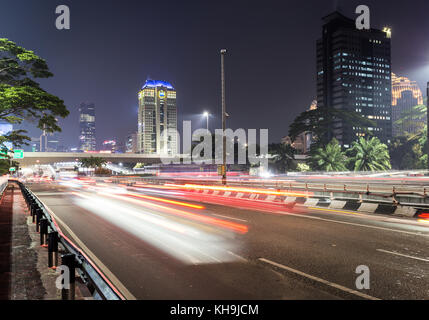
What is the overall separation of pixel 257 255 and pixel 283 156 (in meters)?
73.5

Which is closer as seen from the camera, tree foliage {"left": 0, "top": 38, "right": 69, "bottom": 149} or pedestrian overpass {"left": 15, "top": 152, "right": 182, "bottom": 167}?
tree foliage {"left": 0, "top": 38, "right": 69, "bottom": 149}

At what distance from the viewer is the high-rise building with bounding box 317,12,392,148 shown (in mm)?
173500

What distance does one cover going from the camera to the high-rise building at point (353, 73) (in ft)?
569

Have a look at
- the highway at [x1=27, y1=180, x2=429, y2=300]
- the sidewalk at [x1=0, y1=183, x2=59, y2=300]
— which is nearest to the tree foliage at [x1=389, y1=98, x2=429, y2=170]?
the highway at [x1=27, y1=180, x2=429, y2=300]

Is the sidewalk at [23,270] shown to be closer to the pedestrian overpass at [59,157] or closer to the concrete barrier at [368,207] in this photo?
the concrete barrier at [368,207]

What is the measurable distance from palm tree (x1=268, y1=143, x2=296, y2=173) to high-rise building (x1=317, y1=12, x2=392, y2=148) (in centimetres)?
9364

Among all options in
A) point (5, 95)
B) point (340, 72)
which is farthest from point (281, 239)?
point (340, 72)

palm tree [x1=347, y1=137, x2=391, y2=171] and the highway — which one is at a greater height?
palm tree [x1=347, y1=137, x2=391, y2=171]

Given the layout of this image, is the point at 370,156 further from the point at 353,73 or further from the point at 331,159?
the point at 353,73

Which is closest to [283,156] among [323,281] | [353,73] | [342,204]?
[342,204]

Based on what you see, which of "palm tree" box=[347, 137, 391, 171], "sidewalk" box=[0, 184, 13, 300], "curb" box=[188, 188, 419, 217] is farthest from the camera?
"palm tree" box=[347, 137, 391, 171]

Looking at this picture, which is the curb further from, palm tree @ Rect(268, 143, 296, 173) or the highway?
palm tree @ Rect(268, 143, 296, 173)
